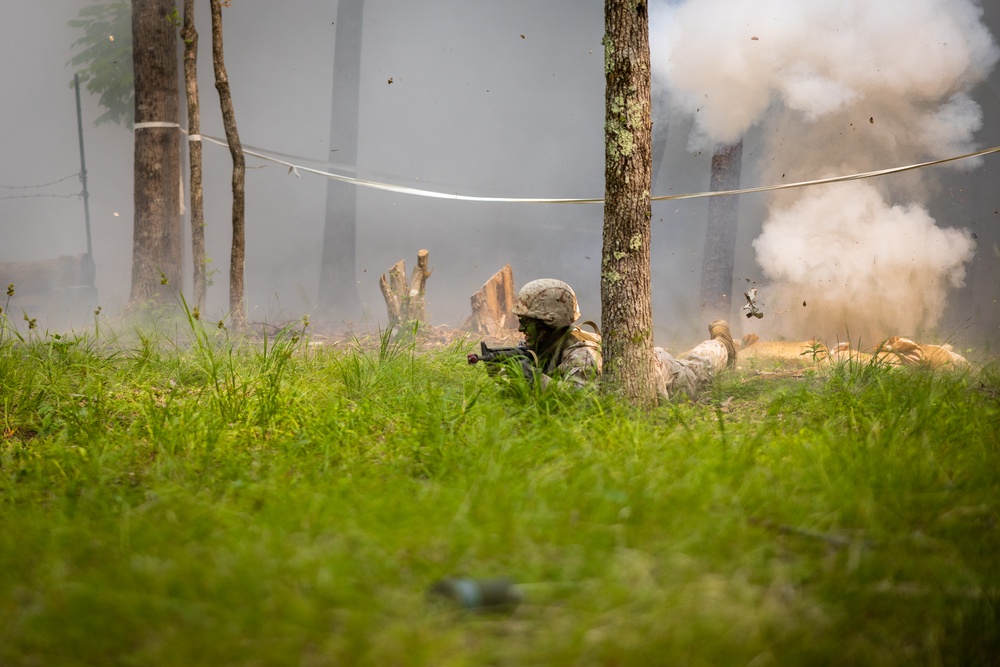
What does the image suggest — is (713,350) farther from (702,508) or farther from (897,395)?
(702,508)

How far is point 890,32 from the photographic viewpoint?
6602 millimetres

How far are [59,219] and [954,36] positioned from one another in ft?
33.7

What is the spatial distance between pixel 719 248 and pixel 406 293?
336cm

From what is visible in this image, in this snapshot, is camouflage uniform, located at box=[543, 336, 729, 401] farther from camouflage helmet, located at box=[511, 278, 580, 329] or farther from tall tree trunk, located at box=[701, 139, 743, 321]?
tall tree trunk, located at box=[701, 139, 743, 321]

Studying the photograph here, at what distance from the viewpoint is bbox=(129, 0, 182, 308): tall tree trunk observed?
7211 mm

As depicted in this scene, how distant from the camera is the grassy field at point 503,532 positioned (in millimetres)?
1667

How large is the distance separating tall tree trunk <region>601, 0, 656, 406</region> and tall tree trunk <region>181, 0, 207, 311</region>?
4.24m

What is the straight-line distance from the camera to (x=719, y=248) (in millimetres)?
7719

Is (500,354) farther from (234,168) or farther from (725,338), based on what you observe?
(234,168)

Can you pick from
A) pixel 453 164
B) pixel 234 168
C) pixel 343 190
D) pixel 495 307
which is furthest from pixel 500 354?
pixel 343 190

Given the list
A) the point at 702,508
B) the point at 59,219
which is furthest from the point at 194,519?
the point at 59,219

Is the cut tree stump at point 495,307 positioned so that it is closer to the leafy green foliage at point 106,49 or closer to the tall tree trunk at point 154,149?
the tall tree trunk at point 154,149

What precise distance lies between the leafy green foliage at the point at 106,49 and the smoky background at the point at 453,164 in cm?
21

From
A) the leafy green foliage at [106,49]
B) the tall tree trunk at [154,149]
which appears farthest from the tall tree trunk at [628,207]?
the leafy green foliage at [106,49]
